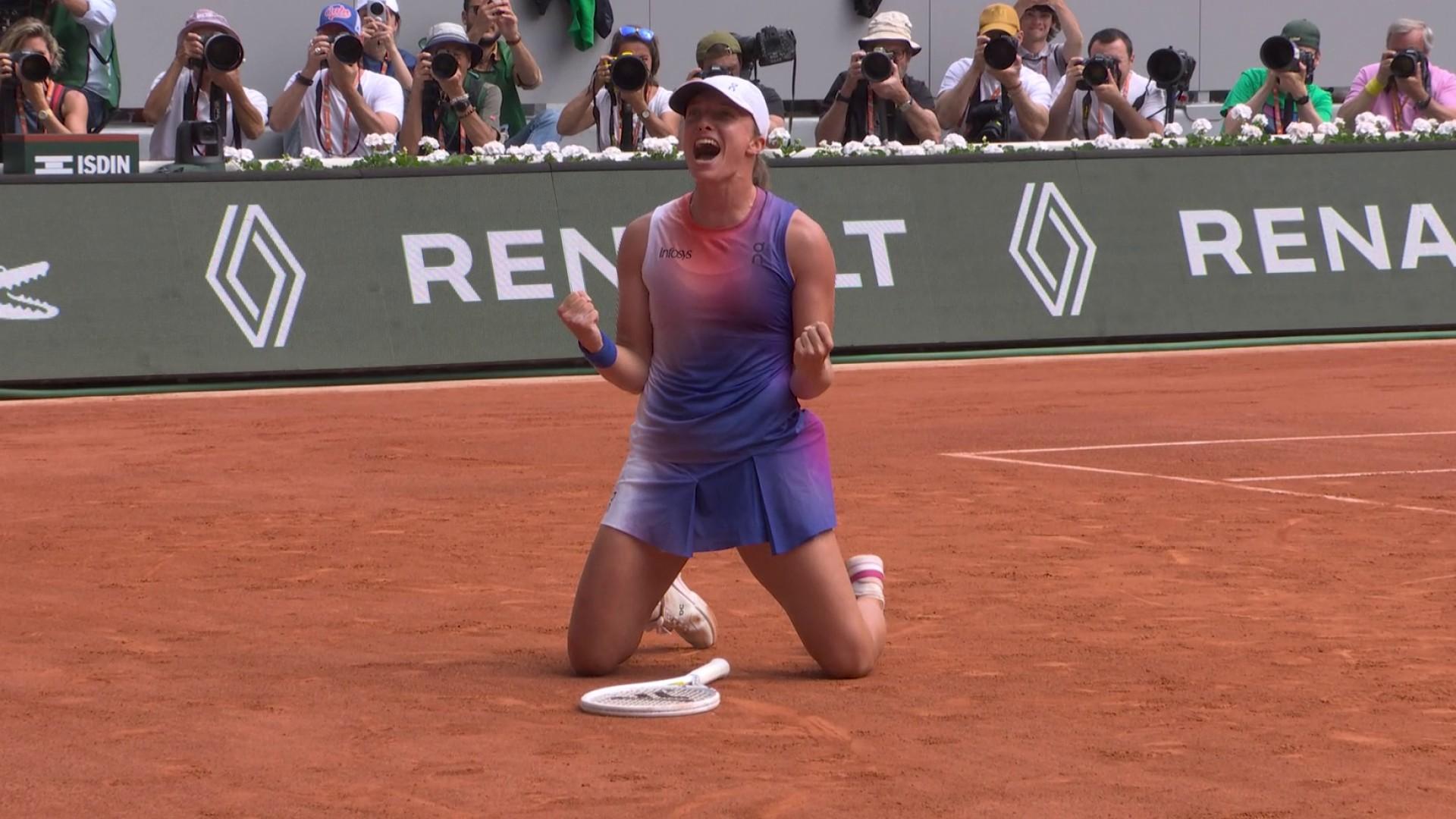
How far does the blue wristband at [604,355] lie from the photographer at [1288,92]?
38.3 feet

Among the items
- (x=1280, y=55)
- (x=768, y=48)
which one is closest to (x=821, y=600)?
(x=768, y=48)

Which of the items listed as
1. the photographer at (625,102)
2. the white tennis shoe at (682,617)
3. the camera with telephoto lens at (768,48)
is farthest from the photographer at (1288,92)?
the white tennis shoe at (682,617)

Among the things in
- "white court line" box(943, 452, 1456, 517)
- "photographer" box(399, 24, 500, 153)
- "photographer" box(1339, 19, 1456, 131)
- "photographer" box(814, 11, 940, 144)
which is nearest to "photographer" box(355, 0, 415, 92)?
"photographer" box(399, 24, 500, 153)

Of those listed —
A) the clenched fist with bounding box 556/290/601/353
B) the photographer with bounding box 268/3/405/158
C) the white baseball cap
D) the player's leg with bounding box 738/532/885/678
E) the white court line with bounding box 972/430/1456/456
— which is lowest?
the white court line with bounding box 972/430/1456/456

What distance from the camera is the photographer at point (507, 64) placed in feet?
55.0

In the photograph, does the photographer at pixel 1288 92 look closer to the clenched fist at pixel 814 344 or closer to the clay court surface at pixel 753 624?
the clay court surface at pixel 753 624

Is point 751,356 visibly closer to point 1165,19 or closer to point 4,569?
point 4,569

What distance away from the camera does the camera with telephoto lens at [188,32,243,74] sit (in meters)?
15.1

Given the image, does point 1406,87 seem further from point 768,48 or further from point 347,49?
point 347,49

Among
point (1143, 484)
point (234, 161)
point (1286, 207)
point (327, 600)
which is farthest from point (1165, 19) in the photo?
point (327, 600)

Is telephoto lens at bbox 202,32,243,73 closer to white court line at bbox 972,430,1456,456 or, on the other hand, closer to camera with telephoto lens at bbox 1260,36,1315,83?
white court line at bbox 972,430,1456,456

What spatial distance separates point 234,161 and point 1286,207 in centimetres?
785

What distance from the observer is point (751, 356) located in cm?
629

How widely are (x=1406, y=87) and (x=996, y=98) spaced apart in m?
3.52
